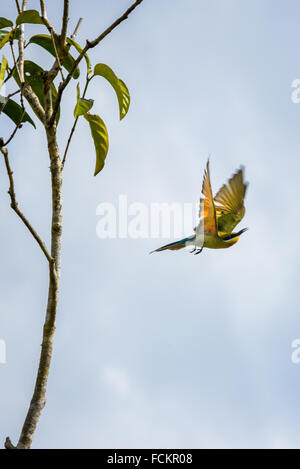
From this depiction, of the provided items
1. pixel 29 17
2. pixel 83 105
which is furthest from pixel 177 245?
pixel 29 17

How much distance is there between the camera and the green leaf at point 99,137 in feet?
11.9

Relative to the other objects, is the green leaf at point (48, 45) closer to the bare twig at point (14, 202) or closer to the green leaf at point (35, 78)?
the green leaf at point (35, 78)

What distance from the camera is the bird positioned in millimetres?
4043

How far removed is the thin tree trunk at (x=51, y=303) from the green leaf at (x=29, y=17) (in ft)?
1.85

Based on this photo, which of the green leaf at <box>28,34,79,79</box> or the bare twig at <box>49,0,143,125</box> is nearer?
the bare twig at <box>49,0,143,125</box>

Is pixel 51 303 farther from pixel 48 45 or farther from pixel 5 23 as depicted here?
pixel 5 23

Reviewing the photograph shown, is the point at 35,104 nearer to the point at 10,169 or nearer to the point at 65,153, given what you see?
the point at 65,153

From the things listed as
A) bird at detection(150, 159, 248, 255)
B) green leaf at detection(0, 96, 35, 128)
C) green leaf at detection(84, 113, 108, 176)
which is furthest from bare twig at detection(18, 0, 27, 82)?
bird at detection(150, 159, 248, 255)

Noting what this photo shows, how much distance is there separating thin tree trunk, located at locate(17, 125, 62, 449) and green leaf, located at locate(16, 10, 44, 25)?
0.56 metres

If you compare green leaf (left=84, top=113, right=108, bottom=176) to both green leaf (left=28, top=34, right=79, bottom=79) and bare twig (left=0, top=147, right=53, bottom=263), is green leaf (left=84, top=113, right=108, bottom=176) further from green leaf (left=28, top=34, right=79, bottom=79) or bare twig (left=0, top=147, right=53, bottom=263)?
bare twig (left=0, top=147, right=53, bottom=263)

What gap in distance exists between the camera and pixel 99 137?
365cm

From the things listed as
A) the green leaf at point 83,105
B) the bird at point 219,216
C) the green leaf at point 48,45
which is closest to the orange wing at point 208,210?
the bird at point 219,216
